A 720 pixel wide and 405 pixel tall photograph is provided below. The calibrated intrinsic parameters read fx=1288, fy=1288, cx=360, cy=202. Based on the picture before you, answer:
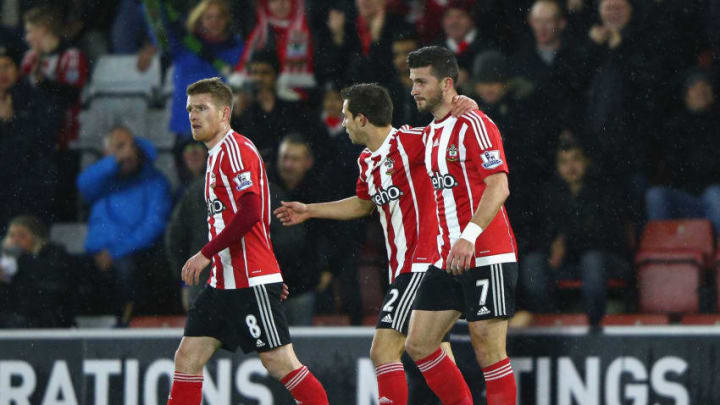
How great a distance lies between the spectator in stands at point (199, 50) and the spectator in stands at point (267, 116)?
27.1 inches

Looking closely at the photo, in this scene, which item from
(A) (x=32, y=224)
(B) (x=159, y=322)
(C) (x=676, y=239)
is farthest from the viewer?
(A) (x=32, y=224)

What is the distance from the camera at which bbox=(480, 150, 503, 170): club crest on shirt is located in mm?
5395

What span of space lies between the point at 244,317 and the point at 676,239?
3.13m

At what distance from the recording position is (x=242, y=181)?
5.54 meters

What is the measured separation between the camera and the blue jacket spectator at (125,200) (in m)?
8.31

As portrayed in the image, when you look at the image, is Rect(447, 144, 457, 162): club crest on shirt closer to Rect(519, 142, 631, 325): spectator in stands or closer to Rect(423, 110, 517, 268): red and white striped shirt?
Rect(423, 110, 517, 268): red and white striped shirt

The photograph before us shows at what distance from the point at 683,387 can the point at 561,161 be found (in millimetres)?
1483

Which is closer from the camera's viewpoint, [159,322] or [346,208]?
[346,208]

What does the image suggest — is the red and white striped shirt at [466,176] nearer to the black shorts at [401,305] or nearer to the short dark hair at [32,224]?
the black shorts at [401,305]

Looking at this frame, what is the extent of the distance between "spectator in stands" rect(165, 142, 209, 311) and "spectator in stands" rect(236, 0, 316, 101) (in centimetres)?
112

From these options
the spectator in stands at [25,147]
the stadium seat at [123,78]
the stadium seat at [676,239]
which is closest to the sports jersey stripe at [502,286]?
the stadium seat at [676,239]

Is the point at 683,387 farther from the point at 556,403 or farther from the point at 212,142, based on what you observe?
the point at 212,142

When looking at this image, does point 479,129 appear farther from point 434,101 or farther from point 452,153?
point 434,101

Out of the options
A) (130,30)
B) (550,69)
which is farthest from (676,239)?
(130,30)
